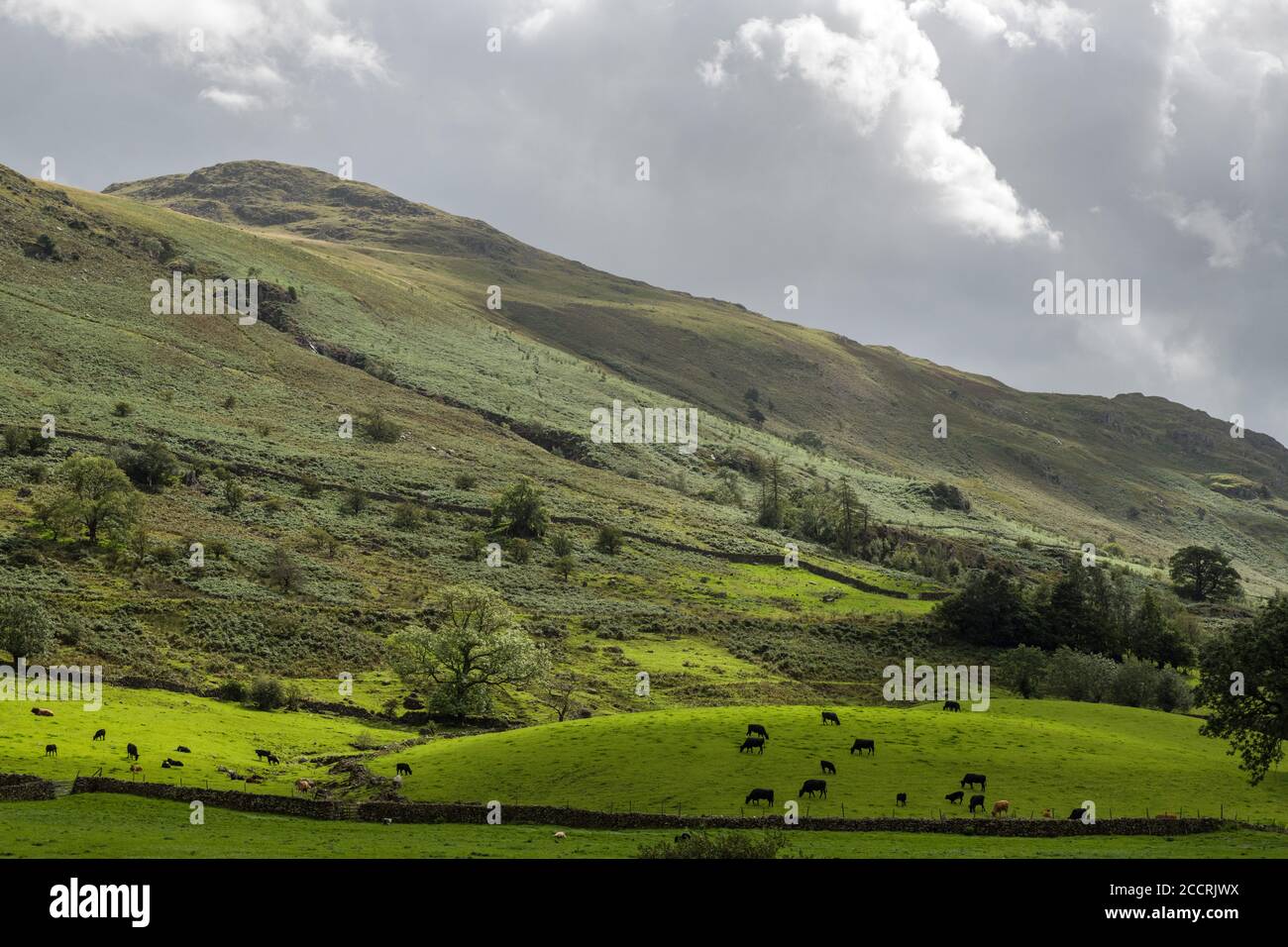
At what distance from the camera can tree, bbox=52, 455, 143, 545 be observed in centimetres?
9369

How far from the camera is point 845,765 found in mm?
47969

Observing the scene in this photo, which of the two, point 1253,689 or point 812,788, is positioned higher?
point 1253,689

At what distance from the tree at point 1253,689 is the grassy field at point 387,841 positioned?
36.2 ft

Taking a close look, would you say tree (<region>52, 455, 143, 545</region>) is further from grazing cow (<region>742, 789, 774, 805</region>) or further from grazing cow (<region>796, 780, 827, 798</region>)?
grazing cow (<region>796, 780, 827, 798</region>)

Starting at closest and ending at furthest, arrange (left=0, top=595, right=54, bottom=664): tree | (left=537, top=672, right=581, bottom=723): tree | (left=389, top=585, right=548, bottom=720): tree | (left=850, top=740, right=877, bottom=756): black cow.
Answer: (left=850, top=740, right=877, bottom=756): black cow → (left=0, top=595, right=54, bottom=664): tree → (left=389, top=585, right=548, bottom=720): tree → (left=537, top=672, right=581, bottom=723): tree

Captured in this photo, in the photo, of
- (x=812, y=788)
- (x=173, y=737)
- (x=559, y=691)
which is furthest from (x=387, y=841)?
(x=559, y=691)

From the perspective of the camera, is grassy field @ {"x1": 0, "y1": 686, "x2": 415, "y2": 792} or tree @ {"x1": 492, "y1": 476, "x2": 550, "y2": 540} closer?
grassy field @ {"x1": 0, "y1": 686, "x2": 415, "y2": 792}

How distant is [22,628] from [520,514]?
2588 inches

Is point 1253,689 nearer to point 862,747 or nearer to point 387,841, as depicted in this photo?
point 862,747

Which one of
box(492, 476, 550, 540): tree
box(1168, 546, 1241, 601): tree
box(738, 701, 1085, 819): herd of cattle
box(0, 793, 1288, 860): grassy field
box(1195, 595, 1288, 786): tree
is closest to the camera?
box(0, 793, 1288, 860): grassy field

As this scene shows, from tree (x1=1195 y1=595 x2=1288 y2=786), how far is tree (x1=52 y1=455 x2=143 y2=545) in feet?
286

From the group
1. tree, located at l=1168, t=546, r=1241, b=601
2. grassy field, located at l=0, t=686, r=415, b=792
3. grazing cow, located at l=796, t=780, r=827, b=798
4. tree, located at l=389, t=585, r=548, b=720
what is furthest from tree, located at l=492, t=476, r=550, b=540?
tree, located at l=1168, t=546, r=1241, b=601

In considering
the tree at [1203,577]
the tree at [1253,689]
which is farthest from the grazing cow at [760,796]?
the tree at [1203,577]

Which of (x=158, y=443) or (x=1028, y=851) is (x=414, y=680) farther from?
(x=158, y=443)
